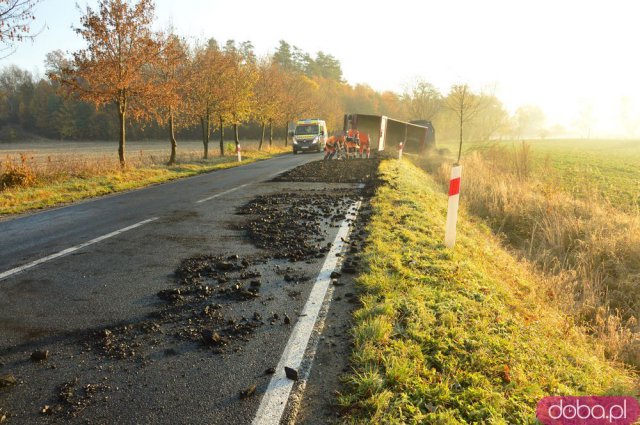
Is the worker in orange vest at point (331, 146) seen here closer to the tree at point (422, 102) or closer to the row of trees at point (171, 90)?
the row of trees at point (171, 90)

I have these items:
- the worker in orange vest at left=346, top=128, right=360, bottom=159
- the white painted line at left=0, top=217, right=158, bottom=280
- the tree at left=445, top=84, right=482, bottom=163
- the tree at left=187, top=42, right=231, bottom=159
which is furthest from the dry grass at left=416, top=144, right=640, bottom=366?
the tree at left=187, top=42, right=231, bottom=159

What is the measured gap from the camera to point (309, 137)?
3372 cm

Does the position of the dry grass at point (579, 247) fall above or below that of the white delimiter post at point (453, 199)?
below

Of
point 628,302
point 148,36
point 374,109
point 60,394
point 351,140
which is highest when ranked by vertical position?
point 374,109

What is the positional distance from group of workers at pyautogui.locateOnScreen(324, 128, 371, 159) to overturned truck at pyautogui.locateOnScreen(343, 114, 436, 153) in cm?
271

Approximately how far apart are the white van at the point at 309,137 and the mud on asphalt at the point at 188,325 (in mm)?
27647

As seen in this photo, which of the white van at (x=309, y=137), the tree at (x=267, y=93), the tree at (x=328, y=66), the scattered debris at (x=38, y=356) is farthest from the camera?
the tree at (x=328, y=66)

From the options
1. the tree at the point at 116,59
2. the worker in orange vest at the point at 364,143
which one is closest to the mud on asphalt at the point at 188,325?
the tree at the point at 116,59

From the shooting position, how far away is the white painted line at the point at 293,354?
7.45 feet

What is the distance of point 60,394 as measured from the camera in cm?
237

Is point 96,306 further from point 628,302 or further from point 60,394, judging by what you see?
point 628,302

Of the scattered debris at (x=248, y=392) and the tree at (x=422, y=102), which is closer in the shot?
the scattered debris at (x=248, y=392)

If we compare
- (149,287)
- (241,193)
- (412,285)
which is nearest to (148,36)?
(241,193)

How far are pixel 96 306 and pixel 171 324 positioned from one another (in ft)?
2.91
